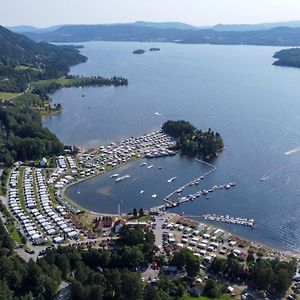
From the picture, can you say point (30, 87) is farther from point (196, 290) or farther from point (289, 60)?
point (196, 290)

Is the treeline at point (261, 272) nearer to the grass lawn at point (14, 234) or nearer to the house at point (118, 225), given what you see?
the house at point (118, 225)

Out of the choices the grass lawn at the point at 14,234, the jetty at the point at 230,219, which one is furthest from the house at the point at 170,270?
the grass lawn at the point at 14,234

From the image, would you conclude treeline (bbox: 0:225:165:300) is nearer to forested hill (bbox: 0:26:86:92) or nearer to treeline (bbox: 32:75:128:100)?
forested hill (bbox: 0:26:86:92)

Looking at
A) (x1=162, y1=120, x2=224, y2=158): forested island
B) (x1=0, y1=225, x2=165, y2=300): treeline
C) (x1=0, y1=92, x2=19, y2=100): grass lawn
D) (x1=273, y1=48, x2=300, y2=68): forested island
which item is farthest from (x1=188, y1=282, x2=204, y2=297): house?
(x1=273, y1=48, x2=300, y2=68): forested island

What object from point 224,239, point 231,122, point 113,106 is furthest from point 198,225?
point 113,106

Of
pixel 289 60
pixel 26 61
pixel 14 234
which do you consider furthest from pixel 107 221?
pixel 289 60
